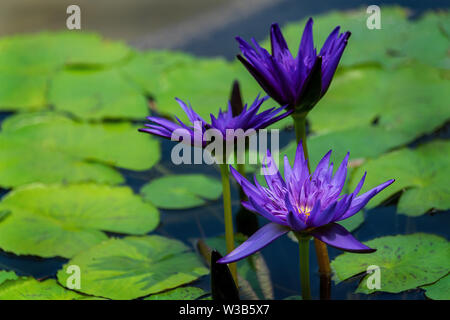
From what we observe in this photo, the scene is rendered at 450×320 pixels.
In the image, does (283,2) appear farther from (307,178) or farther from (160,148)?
(307,178)

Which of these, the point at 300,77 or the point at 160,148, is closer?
the point at 300,77

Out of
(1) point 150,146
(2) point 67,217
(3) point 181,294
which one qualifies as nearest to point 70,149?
(1) point 150,146

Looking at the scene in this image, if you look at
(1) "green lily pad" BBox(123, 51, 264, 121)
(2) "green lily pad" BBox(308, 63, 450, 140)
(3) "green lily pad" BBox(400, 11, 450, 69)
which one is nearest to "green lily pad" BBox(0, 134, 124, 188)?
(1) "green lily pad" BBox(123, 51, 264, 121)

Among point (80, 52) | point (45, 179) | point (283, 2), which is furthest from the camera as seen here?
point (283, 2)

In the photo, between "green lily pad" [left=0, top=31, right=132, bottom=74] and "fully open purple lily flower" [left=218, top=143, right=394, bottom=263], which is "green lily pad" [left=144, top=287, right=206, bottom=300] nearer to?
"fully open purple lily flower" [left=218, top=143, right=394, bottom=263]

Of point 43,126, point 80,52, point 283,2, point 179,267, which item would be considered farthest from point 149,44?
point 179,267

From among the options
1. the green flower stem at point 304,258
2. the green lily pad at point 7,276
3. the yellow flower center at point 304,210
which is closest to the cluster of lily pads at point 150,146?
the green lily pad at point 7,276

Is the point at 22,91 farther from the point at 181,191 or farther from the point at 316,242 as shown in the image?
the point at 316,242
